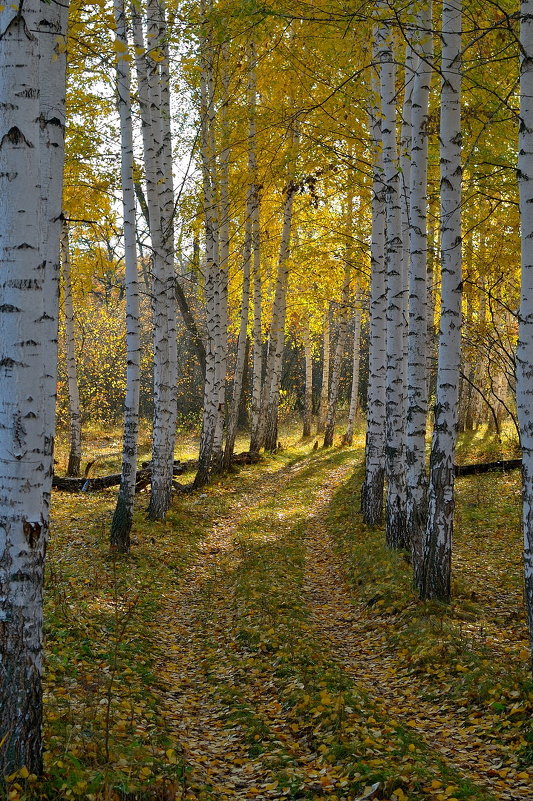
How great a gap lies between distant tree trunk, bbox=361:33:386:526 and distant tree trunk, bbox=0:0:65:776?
7.88 meters

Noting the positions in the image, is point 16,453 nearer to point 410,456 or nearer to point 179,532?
point 410,456

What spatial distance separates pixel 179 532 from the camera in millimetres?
11719

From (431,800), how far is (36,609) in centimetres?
253

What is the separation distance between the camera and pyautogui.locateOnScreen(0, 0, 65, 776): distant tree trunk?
332cm

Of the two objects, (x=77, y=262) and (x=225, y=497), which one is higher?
(x=77, y=262)

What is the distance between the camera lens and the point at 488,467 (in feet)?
51.1

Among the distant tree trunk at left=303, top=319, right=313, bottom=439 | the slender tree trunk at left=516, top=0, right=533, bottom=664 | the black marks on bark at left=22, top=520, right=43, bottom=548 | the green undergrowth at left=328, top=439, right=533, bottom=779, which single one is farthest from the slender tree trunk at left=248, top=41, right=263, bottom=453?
the black marks on bark at left=22, top=520, right=43, bottom=548

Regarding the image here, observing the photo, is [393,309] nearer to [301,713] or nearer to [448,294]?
[448,294]

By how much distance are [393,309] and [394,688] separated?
5270 millimetres

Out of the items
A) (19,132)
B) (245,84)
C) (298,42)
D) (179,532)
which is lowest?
(179,532)

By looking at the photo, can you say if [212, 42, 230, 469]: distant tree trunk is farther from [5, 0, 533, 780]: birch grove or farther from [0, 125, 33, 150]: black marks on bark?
[0, 125, 33, 150]: black marks on bark

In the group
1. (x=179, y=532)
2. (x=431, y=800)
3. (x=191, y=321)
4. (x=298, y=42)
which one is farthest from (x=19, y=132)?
(x=191, y=321)

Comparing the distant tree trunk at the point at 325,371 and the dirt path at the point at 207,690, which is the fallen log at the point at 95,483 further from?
the distant tree trunk at the point at 325,371

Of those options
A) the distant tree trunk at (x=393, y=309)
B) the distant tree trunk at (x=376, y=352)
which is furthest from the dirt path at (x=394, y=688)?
the distant tree trunk at (x=376, y=352)
